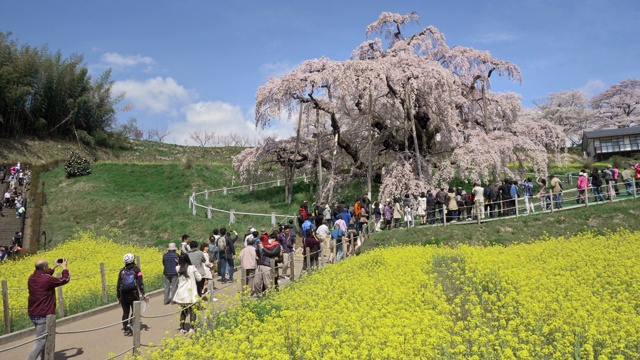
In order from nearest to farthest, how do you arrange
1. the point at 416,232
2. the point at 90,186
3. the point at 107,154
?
the point at 416,232
the point at 90,186
the point at 107,154

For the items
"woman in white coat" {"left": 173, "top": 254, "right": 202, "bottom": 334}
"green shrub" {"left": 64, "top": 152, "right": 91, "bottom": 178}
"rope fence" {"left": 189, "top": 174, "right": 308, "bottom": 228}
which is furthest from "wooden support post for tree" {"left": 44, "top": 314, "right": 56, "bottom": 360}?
"green shrub" {"left": 64, "top": 152, "right": 91, "bottom": 178}

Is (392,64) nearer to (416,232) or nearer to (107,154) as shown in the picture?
(416,232)

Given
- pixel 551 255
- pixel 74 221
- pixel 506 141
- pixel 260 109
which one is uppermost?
pixel 260 109

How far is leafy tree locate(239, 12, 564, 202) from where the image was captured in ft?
76.5

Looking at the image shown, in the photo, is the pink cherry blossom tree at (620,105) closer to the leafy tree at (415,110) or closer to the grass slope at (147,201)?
the leafy tree at (415,110)

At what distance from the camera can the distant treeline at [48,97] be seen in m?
42.2

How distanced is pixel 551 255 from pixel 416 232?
247 inches

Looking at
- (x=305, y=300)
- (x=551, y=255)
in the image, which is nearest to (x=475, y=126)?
(x=551, y=255)

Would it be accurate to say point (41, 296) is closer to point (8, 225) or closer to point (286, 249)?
point (286, 249)

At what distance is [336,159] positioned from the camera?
2734cm

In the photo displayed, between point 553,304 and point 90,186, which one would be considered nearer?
point 553,304

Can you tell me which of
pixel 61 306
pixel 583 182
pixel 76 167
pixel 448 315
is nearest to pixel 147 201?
pixel 76 167

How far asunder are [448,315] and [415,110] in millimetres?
20213

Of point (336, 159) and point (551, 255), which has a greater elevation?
point (336, 159)
